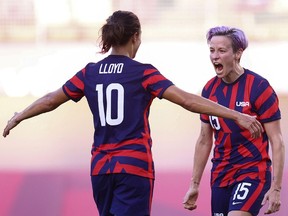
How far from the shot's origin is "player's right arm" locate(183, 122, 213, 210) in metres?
5.48

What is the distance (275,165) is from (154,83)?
1.03 metres

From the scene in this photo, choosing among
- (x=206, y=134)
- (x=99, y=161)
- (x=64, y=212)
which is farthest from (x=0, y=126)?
(x=99, y=161)

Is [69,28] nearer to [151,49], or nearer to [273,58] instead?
[151,49]

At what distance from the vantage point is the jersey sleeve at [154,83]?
4.54 m

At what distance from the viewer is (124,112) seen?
14.9 feet

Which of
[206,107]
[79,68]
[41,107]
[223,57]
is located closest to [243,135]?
[223,57]

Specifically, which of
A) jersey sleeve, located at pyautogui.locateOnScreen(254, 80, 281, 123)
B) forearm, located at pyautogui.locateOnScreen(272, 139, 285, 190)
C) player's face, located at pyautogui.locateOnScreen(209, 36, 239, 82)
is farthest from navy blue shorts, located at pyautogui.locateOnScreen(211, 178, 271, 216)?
player's face, located at pyautogui.locateOnScreen(209, 36, 239, 82)

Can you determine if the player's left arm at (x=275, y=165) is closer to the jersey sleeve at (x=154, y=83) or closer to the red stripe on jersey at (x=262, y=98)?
the red stripe on jersey at (x=262, y=98)

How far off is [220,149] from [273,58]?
4.94 metres

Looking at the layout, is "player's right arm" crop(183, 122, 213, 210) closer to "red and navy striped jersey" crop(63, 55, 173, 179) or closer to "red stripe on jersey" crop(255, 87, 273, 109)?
"red stripe on jersey" crop(255, 87, 273, 109)

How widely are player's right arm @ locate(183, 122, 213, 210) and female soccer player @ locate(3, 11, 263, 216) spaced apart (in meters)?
0.87

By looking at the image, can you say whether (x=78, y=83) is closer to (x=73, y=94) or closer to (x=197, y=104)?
(x=73, y=94)

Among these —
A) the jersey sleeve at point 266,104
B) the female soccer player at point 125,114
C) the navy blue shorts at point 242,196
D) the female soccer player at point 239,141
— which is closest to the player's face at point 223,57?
the female soccer player at point 239,141

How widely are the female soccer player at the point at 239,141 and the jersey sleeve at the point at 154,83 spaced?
0.64m
